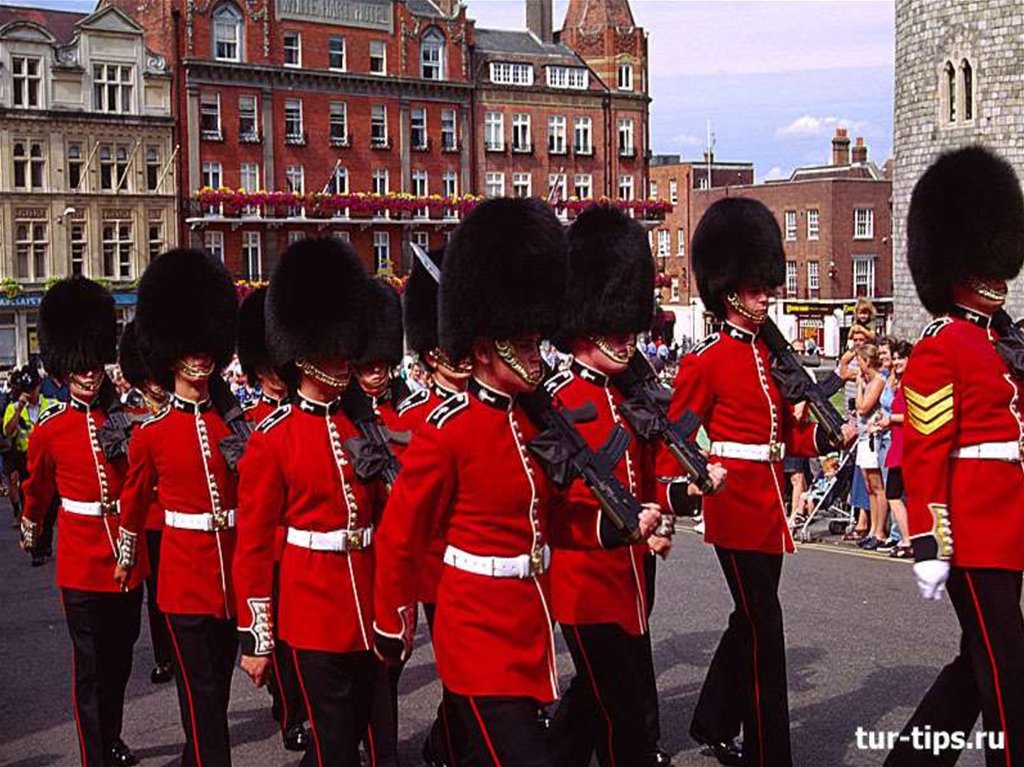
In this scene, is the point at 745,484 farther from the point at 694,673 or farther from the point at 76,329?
the point at 76,329

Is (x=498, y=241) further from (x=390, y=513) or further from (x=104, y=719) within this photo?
(x=104, y=719)

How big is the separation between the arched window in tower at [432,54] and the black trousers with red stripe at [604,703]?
4400cm

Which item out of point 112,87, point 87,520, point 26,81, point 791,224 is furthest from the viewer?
point 791,224

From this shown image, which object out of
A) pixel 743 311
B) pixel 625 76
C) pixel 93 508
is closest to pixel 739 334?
pixel 743 311

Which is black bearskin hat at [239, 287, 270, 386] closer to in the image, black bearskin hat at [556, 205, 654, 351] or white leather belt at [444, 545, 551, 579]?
black bearskin hat at [556, 205, 654, 351]

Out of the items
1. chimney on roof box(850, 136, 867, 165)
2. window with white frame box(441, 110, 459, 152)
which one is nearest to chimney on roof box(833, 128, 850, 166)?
chimney on roof box(850, 136, 867, 165)

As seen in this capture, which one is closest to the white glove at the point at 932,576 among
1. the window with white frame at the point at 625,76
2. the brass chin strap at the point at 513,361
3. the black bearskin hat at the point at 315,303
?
the brass chin strap at the point at 513,361

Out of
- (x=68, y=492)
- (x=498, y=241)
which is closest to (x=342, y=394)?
(x=498, y=241)

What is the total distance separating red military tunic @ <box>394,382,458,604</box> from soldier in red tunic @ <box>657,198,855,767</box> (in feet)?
3.80

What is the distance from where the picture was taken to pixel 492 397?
473 centimetres

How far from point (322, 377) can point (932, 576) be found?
236cm

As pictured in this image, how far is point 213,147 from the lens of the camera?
4316 cm

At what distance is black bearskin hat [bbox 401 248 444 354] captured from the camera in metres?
7.97

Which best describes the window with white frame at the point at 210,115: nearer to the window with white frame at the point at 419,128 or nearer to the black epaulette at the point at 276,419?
the window with white frame at the point at 419,128
